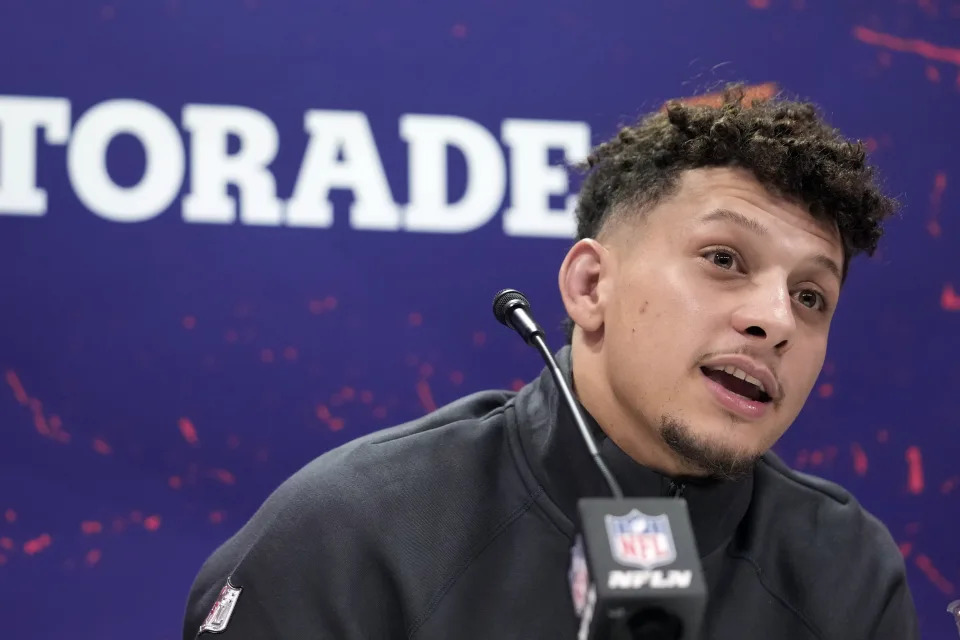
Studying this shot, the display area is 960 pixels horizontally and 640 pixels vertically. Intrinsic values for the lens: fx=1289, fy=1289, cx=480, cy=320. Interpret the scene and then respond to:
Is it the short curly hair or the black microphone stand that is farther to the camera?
the short curly hair

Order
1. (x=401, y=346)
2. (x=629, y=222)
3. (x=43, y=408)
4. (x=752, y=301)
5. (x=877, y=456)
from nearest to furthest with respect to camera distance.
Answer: (x=752, y=301) → (x=629, y=222) → (x=43, y=408) → (x=401, y=346) → (x=877, y=456)

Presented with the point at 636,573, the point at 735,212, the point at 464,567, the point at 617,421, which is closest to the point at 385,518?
the point at 464,567

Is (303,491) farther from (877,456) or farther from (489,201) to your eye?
(877,456)

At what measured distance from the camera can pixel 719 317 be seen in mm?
1367

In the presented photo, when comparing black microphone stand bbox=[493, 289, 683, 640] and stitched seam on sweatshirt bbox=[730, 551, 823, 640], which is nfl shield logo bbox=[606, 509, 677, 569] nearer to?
black microphone stand bbox=[493, 289, 683, 640]

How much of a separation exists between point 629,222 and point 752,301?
209mm

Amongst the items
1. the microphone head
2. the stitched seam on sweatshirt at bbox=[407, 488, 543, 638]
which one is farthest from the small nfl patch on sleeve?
the microphone head

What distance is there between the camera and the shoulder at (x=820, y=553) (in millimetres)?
1484

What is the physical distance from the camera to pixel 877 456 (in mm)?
2094

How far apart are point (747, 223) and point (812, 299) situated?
13 centimetres

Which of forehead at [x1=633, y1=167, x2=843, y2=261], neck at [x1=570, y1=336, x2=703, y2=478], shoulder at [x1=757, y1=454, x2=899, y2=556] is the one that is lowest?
shoulder at [x1=757, y1=454, x2=899, y2=556]

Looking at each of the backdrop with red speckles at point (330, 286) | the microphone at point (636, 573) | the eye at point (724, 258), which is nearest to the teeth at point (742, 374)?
the eye at point (724, 258)

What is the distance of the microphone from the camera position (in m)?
0.82

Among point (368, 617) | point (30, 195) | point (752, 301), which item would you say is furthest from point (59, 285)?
point (752, 301)
